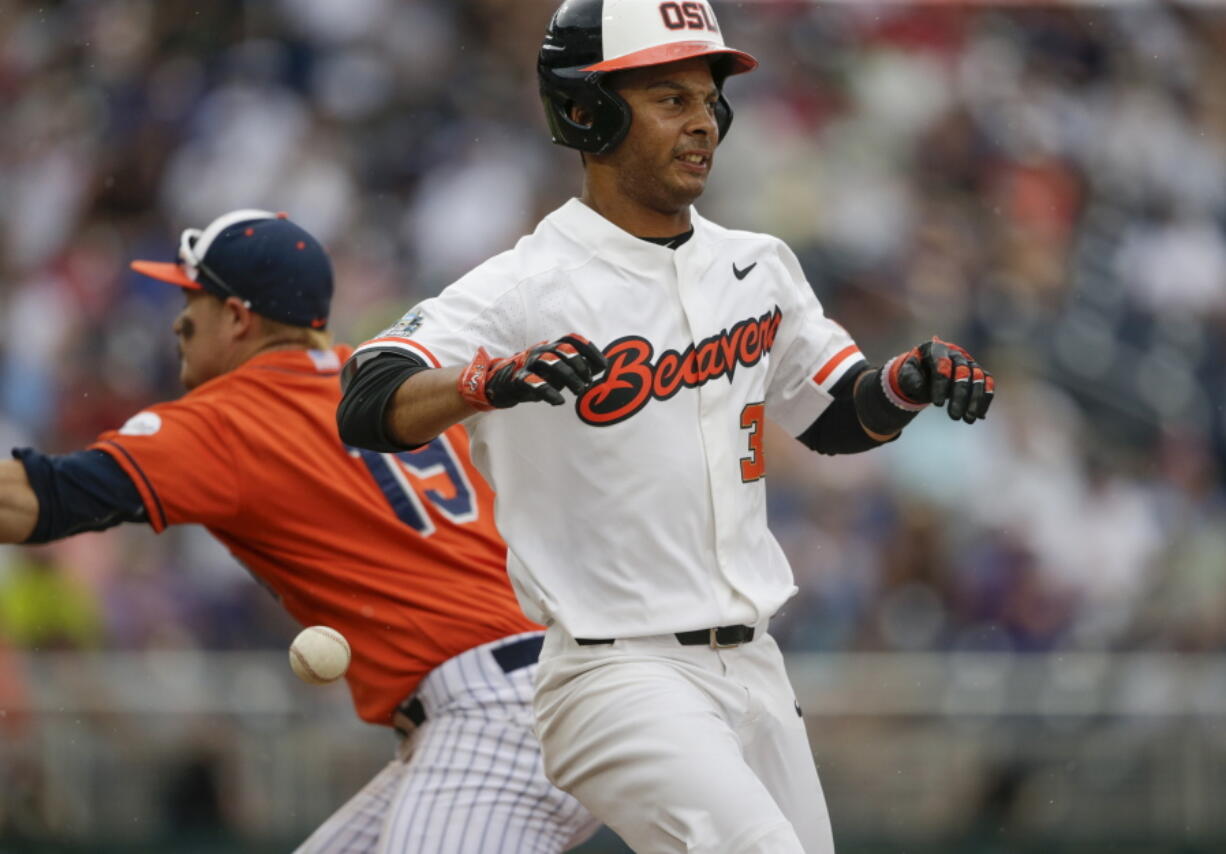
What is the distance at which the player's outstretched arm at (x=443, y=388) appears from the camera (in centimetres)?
322

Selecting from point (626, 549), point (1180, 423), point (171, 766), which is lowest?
point (171, 766)

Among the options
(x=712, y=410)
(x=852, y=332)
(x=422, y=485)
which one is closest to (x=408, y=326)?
(x=712, y=410)

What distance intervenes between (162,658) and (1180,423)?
18.7 feet

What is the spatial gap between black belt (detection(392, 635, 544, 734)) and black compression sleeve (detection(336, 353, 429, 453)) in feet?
3.27

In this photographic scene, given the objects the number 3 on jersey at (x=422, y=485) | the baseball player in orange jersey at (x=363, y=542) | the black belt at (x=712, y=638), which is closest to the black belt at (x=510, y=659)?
the baseball player in orange jersey at (x=363, y=542)

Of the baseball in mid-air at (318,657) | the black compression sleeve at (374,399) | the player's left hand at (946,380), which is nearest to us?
the black compression sleeve at (374,399)

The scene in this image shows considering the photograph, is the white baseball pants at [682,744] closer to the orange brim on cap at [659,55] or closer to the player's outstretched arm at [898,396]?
the player's outstretched arm at [898,396]

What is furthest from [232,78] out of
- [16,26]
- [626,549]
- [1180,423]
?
[626,549]

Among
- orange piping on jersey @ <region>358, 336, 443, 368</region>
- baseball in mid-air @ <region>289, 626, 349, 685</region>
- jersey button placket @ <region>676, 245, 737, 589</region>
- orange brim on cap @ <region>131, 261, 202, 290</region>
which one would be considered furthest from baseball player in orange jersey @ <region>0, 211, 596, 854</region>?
orange piping on jersey @ <region>358, 336, 443, 368</region>

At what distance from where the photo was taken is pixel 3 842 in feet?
27.1

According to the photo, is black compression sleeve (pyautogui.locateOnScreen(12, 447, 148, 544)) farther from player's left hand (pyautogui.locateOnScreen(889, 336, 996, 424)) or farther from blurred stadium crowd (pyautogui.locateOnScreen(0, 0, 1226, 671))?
blurred stadium crowd (pyautogui.locateOnScreen(0, 0, 1226, 671))

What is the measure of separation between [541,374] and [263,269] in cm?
177

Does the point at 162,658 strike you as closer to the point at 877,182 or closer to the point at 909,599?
the point at 909,599

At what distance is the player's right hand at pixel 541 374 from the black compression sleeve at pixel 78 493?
1402mm
